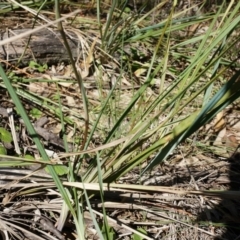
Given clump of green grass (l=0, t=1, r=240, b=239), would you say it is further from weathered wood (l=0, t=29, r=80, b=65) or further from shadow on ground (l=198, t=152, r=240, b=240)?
shadow on ground (l=198, t=152, r=240, b=240)

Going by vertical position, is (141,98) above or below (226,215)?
above

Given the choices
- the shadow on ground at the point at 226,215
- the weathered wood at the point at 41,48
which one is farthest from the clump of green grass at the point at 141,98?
the shadow on ground at the point at 226,215

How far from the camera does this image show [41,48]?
101 inches

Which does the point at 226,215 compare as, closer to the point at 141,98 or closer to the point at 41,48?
the point at 141,98

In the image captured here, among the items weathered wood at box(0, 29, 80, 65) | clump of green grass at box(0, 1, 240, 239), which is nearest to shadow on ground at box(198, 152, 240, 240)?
clump of green grass at box(0, 1, 240, 239)

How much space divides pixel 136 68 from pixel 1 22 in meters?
0.84

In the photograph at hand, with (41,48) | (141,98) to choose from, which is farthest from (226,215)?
(41,48)

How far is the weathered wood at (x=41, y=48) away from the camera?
2480mm

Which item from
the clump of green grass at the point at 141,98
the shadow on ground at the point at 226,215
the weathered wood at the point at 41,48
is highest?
the weathered wood at the point at 41,48

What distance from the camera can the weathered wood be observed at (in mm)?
2480

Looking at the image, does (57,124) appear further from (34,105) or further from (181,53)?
(181,53)

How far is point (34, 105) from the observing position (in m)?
2.24

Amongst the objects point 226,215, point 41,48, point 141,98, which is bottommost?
point 226,215

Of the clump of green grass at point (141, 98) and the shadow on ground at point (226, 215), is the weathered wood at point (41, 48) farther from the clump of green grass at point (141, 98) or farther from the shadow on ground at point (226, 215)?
the shadow on ground at point (226, 215)
